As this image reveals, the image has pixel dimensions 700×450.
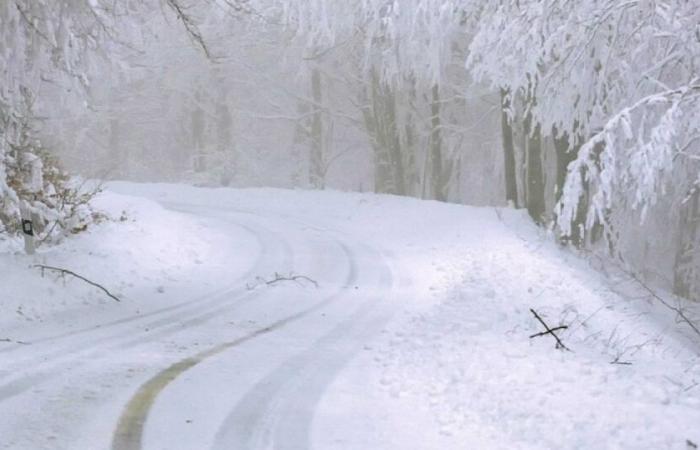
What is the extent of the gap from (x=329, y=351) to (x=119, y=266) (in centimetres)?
576

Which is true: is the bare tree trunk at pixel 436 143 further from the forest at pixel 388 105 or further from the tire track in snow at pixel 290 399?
the tire track in snow at pixel 290 399

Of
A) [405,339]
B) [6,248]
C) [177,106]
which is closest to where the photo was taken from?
[405,339]

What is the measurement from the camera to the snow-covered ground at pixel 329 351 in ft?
16.4

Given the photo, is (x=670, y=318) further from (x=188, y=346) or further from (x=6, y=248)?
(x=6, y=248)

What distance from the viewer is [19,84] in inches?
311

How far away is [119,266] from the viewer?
463 inches

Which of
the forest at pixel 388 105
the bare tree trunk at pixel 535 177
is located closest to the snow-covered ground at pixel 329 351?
the forest at pixel 388 105

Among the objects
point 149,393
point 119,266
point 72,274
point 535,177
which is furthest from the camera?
point 535,177

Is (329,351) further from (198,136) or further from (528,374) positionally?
(198,136)

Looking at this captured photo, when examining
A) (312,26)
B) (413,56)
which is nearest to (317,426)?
(413,56)

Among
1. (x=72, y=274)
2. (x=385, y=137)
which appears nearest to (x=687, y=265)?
(x=385, y=137)

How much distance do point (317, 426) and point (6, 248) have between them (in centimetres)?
805

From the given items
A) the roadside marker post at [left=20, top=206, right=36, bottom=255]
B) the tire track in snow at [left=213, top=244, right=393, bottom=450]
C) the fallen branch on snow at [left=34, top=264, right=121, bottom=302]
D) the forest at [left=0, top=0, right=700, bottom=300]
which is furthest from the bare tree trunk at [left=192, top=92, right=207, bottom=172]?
the tire track in snow at [left=213, top=244, right=393, bottom=450]

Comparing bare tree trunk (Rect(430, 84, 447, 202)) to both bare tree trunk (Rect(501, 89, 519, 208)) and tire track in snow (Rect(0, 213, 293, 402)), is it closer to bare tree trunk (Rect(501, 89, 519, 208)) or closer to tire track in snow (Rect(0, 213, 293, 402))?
bare tree trunk (Rect(501, 89, 519, 208))
